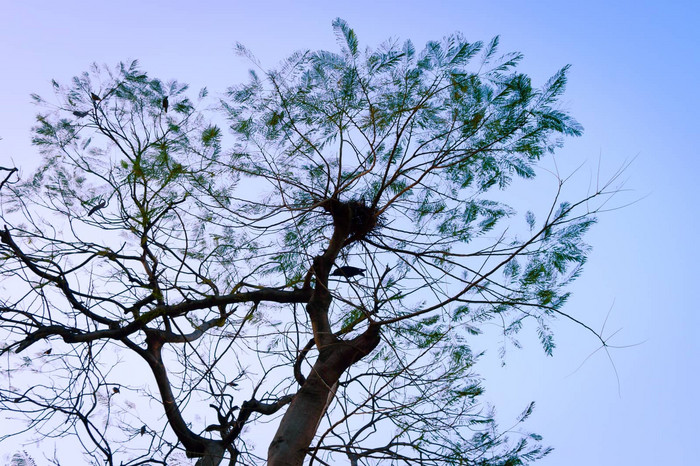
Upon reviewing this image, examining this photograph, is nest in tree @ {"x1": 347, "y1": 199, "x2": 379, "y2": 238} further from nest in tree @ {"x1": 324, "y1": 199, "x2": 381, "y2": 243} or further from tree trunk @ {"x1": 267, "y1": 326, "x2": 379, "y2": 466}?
tree trunk @ {"x1": 267, "y1": 326, "x2": 379, "y2": 466}

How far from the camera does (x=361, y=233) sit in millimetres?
3459

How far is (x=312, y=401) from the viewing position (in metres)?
2.68

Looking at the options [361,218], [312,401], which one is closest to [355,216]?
[361,218]

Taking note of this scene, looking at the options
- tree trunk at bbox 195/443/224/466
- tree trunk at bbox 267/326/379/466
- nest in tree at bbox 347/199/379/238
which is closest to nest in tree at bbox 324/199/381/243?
nest in tree at bbox 347/199/379/238

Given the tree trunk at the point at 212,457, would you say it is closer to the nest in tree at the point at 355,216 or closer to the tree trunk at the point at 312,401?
the tree trunk at the point at 312,401

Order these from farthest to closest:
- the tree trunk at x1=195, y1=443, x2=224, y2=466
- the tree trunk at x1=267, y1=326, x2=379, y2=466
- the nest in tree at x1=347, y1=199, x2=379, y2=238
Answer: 1. the nest in tree at x1=347, y1=199, x2=379, y2=238
2. the tree trunk at x1=195, y1=443, x2=224, y2=466
3. the tree trunk at x1=267, y1=326, x2=379, y2=466

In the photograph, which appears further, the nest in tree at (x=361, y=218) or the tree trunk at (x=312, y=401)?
the nest in tree at (x=361, y=218)

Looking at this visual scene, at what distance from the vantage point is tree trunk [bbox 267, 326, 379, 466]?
2.54 m

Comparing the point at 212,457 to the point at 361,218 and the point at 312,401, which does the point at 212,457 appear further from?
the point at 361,218

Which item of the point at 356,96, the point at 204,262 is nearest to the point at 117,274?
the point at 204,262

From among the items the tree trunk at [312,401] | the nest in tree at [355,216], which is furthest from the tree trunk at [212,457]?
the nest in tree at [355,216]

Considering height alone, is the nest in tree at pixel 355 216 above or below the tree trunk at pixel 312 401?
above

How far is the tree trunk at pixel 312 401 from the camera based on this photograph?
2.54 meters

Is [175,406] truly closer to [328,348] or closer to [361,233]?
[328,348]
